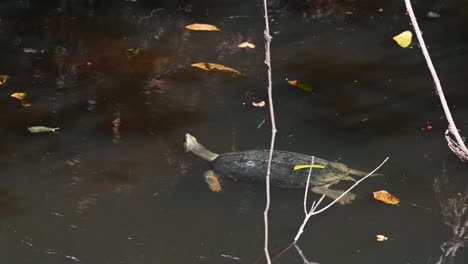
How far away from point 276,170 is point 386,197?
528 millimetres

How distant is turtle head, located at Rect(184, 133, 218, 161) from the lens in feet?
12.1

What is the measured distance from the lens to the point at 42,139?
384cm

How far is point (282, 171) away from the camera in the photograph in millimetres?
3451

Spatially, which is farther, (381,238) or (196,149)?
(196,149)

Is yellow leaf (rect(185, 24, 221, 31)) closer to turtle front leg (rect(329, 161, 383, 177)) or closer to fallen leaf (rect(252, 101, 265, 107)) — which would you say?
fallen leaf (rect(252, 101, 265, 107))

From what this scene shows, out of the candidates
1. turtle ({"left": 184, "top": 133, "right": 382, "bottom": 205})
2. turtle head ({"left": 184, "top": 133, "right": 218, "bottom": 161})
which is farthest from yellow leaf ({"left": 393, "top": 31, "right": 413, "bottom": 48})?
turtle head ({"left": 184, "top": 133, "right": 218, "bottom": 161})

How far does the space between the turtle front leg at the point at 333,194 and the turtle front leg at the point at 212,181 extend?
1.48 ft

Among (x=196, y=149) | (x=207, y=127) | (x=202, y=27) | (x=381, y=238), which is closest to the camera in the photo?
(x=381, y=238)

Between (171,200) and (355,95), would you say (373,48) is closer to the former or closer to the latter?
(355,95)

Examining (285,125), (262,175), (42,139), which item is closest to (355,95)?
(285,125)

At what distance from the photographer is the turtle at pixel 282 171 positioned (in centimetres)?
344

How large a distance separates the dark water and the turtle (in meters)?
0.05

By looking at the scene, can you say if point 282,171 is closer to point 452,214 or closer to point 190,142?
point 190,142

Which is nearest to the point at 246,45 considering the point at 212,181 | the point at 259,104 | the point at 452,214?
the point at 259,104
